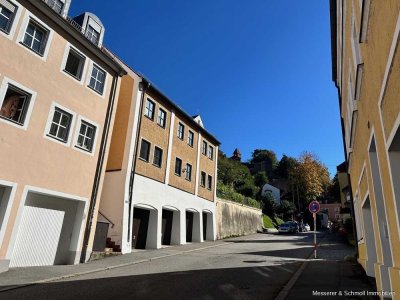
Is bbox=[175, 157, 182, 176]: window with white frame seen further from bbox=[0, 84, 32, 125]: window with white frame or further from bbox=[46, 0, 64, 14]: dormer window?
bbox=[0, 84, 32, 125]: window with white frame

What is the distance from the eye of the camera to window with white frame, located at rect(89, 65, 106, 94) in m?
15.2

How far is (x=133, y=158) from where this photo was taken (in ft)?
58.4

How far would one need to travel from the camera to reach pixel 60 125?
1318 cm

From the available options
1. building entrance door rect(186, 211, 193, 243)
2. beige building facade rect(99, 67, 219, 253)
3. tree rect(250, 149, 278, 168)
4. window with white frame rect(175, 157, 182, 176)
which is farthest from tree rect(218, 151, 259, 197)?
tree rect(250, 149, 278, 168)

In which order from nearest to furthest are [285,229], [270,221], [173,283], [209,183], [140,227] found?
1. [173,283]
2. [140,227]
3. [209,183]
4. [285,229]
5. [270,221]

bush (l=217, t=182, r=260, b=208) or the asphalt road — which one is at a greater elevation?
bush (l=217, t=182, r=260, b=208)

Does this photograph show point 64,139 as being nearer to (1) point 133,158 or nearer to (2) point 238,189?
(1) point 133,158

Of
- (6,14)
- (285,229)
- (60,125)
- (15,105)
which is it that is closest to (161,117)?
(60,125)

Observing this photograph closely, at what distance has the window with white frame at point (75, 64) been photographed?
14258mm

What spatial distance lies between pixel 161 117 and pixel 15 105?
427 inches

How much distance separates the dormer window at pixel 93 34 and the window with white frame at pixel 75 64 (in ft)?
8.84

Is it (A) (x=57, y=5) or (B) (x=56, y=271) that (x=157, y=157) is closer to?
(A) (x=57, y=5)

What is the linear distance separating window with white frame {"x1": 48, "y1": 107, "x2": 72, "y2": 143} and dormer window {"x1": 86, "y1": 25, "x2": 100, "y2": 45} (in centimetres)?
557

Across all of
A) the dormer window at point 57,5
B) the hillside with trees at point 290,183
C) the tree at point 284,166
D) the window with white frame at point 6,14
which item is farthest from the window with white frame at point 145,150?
the tree at point 284,166
